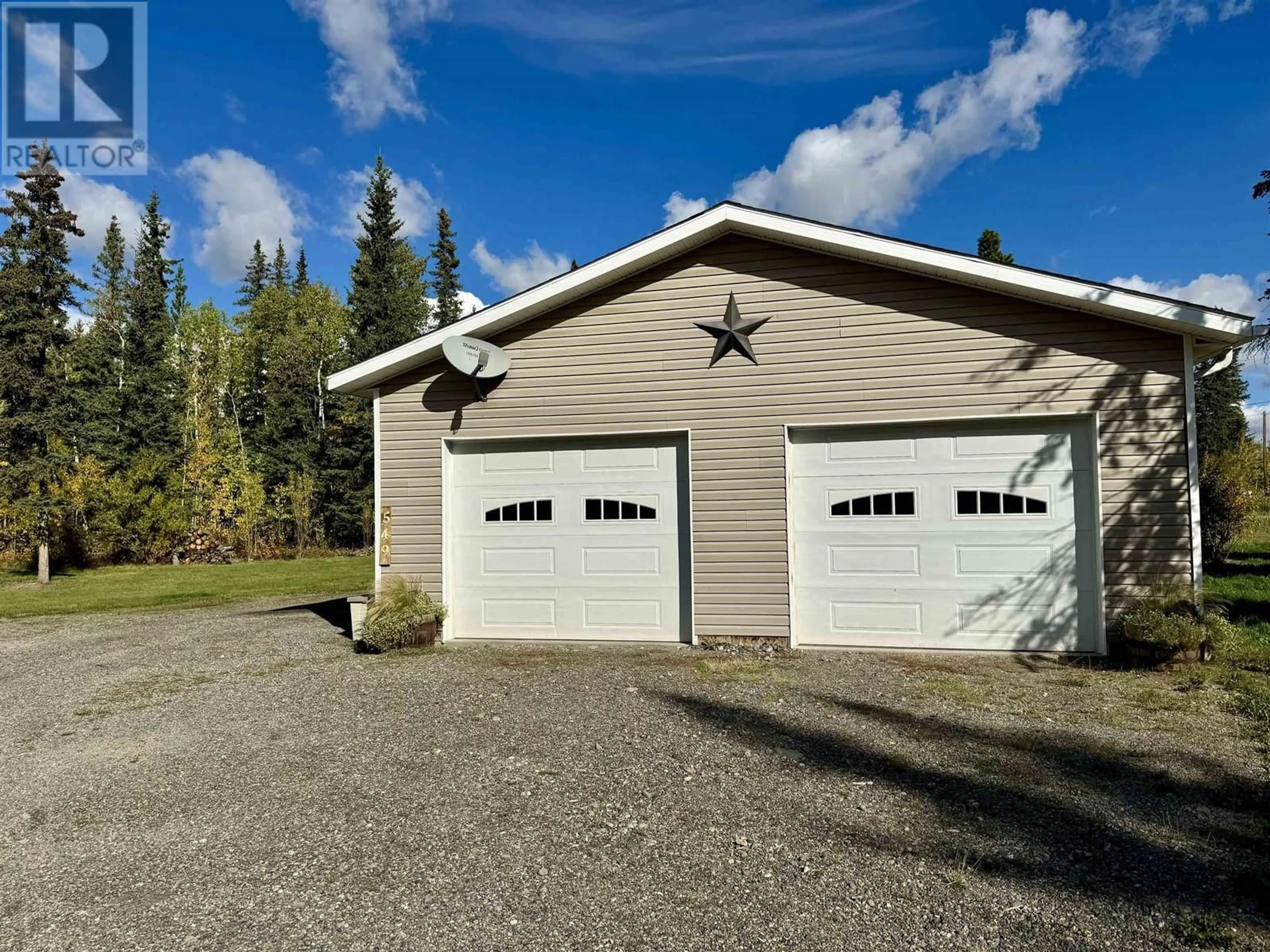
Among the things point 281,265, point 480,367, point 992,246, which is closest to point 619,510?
point 480,367

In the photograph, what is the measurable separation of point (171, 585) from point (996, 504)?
15.2m

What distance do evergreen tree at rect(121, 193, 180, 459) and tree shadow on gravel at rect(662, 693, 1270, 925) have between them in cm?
2164

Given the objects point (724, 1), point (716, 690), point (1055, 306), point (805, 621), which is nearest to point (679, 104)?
point (724, 1)

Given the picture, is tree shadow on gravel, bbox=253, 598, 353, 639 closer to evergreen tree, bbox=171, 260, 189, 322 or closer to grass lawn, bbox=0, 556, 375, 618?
grass lawn, bbox=0, 556, 375, 618

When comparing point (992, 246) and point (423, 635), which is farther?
point (992, 246)

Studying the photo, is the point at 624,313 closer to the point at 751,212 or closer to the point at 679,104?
the point at 751,212

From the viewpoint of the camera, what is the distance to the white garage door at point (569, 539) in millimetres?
7145

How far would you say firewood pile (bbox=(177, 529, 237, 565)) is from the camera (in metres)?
20.0

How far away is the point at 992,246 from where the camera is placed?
60.6 feet

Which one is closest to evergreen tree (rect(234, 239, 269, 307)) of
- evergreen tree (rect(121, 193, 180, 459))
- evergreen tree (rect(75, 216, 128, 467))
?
evergreen tree (rect(75, 216, 128, 467))

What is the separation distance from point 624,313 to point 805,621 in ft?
11.9

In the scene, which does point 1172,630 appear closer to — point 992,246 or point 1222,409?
point 992,246

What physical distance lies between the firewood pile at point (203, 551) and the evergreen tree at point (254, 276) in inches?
753

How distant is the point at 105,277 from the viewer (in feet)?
90.5
